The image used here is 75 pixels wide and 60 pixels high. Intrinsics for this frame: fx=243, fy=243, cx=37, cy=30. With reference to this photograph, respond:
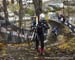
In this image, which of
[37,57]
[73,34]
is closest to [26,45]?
[37,57]

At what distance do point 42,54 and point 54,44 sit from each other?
1.68 metres

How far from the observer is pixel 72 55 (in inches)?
410

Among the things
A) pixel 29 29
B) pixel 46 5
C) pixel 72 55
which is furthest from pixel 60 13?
pixel 72 55

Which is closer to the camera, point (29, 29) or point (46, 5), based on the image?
point (29, 29)

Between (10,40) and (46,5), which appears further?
(46,5)

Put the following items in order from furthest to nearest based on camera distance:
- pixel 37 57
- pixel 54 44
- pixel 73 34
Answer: pixel 73 34 < pixel 54 44 < pixel 37 57

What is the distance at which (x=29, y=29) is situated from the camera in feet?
42.3

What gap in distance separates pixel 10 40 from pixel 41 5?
288 centimetres

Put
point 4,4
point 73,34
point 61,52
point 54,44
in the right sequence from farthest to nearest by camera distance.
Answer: point 4,4 < point 73,34 < point 54,44 < point 61,52

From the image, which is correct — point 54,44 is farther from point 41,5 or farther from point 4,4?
point 4,4

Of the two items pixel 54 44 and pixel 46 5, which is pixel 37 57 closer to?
pixel 54 44

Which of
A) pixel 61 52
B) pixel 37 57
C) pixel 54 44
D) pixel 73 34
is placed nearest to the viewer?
pixel 37 57

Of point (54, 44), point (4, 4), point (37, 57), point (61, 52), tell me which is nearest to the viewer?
point (37, 57)

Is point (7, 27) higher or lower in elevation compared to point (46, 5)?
lower
